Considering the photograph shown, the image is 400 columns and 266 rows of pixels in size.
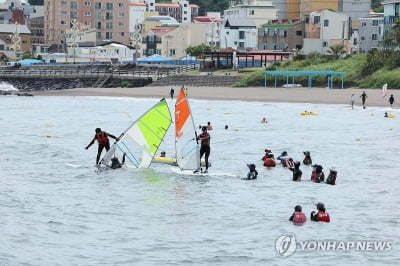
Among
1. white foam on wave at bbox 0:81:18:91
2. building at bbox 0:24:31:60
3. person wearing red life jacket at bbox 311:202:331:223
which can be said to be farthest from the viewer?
building at bbox 0:24:31:60

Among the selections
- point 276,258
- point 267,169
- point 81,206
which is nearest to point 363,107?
point 267,169

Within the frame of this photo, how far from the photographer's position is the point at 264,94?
2549 inches

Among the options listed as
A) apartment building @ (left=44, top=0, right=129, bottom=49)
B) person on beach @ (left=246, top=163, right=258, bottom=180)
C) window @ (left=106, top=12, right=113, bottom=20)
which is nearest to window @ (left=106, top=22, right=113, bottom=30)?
apartment building @ (left=44, top=0, right=129, bottom=49)

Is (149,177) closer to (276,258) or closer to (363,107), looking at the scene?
(276,258)

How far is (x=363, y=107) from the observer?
5344 centimetres

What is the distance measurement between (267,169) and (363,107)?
996 inches

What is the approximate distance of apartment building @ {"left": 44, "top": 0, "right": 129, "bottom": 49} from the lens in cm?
13825

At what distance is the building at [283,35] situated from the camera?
338 ft

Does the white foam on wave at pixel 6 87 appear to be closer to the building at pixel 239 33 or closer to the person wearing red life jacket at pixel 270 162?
the building at pixel 239 33

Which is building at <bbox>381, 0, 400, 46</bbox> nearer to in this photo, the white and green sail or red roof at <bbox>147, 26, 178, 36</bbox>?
red roof at <bbox>147, 26, 178, 36</bbox>

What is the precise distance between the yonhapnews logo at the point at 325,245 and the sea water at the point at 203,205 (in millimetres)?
43

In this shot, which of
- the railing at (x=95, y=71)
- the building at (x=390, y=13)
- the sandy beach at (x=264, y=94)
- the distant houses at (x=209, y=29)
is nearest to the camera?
the sandy beach at (x=264, y=94)

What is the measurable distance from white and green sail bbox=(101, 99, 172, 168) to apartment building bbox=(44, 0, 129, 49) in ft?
364

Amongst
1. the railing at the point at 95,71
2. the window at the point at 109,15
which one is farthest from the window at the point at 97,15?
the railing at the point at 95,71
